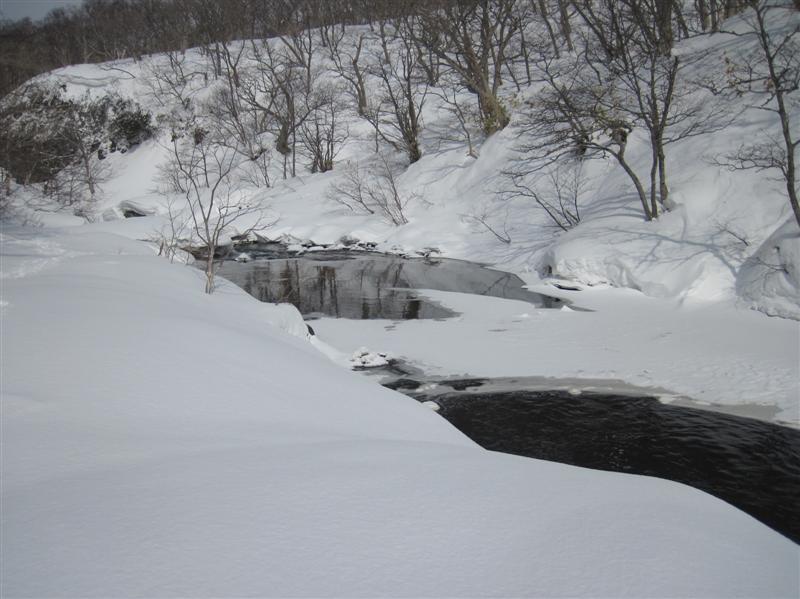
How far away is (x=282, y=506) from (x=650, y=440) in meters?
5.98

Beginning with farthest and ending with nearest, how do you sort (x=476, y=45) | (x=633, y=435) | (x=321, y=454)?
(x=476, y=45)
(x=633, y=435)
(x=321, y=454)

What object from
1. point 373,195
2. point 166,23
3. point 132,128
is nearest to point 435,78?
point 373,195

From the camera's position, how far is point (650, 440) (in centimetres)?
717

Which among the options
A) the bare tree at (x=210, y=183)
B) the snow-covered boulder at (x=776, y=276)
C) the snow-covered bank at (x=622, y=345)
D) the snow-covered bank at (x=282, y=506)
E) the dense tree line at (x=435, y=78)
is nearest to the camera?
the snow-covered bank at (x=282, y=506)

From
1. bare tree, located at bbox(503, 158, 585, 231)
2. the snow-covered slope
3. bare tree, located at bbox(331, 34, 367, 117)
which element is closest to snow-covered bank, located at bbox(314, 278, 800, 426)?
the snow-covered slope

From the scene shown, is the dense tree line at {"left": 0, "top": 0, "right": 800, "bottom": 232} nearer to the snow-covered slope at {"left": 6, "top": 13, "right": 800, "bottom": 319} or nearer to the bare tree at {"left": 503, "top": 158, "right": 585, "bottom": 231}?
the bare tree at {"left": 503, "top": 158, "right": 585, "bottom": 231}

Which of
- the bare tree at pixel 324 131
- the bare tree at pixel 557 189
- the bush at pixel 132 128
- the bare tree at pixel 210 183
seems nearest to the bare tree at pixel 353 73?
the bare tree at pixel 324 131

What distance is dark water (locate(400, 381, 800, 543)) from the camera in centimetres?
595

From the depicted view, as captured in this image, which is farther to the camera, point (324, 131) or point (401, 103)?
point (324, 131)

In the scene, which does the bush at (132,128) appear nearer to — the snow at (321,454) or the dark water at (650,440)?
the snow at (321,454)

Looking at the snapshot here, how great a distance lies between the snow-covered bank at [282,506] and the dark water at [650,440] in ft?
8.30

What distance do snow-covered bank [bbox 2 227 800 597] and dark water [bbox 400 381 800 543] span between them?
2529mm

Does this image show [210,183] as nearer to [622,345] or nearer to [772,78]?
[772,78]

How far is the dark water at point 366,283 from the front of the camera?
1505 centimetres
